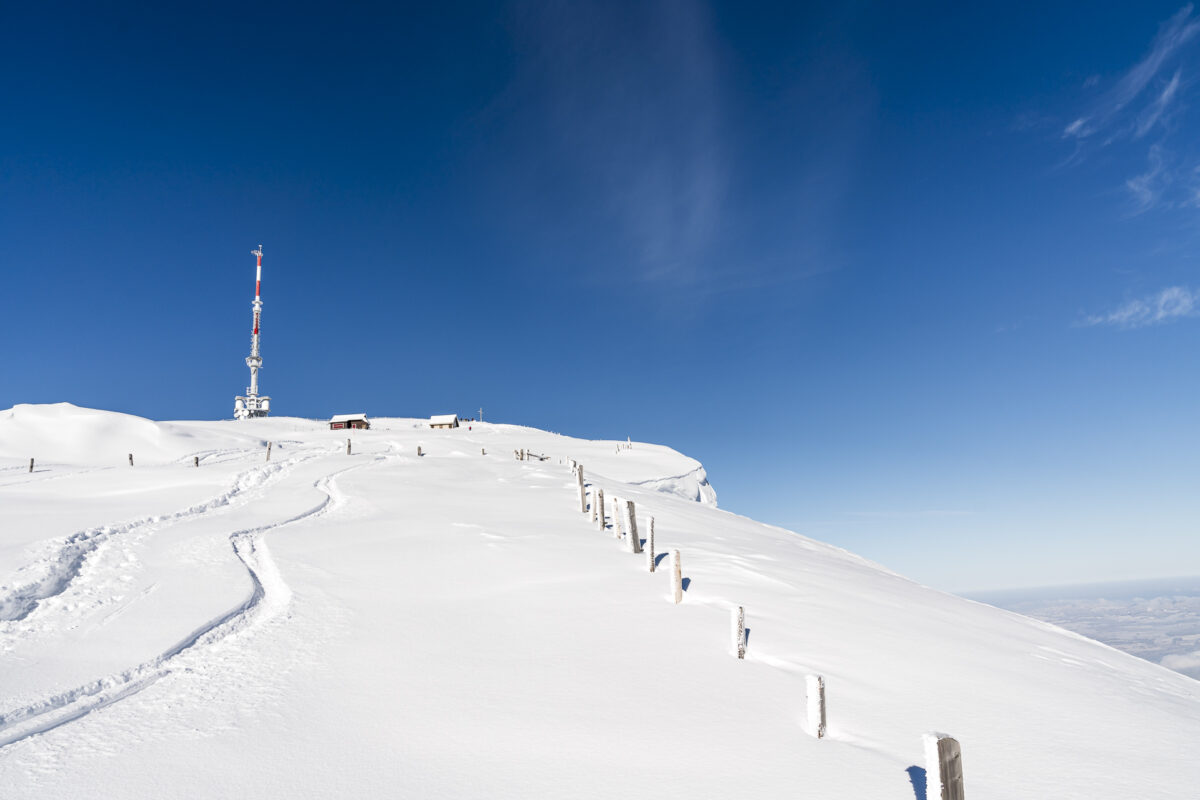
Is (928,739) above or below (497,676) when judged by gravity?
above

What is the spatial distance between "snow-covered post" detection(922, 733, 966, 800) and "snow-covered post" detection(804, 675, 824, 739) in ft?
7.02

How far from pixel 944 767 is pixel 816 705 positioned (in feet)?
7.44

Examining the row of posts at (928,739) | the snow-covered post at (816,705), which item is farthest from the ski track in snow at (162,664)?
the snow-covered post at (816,705)

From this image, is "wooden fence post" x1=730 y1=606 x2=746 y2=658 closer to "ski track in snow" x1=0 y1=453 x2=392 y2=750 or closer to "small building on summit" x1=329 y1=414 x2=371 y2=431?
"ski track in snow" x1=0 y1=453 x2=392 y2=750

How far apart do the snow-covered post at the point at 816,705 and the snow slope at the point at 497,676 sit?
0.62ft

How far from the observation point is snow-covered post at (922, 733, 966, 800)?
5.40 m

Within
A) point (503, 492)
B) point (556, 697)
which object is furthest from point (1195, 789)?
point (503, 492)

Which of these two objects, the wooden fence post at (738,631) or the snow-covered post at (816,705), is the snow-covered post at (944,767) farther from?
the wooden fence post at (738,631)

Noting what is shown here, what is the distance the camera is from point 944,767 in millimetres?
5430

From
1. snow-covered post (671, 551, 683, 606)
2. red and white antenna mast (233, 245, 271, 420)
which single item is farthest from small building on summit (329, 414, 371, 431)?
snow-covered post (671, 551, 683, 606)

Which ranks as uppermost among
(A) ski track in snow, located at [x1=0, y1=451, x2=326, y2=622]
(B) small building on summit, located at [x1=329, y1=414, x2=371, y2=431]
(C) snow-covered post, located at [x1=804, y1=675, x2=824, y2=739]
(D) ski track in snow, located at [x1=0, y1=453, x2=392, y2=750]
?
(B) small building on summit, located at [x1=329, y1=414, x2=371, y2=431]

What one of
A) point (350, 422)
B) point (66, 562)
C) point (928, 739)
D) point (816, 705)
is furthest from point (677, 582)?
point (350, 422)

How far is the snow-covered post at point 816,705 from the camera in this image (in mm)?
7566

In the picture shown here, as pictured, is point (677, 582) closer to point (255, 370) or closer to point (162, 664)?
point (162, 664)
